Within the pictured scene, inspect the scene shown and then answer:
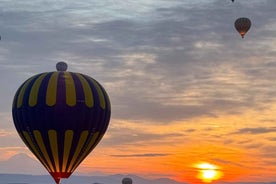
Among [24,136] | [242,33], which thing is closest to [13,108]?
[24,136]

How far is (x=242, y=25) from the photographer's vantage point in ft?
258

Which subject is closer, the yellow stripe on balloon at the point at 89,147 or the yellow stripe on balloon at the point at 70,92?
the yellow stripe on balloon at the point at 70,92

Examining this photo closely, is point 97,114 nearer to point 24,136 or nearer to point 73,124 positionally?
point 73,124

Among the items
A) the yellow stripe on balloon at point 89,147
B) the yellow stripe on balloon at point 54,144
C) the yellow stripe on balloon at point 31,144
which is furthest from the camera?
the yellow stripe on balloon at point 89,147

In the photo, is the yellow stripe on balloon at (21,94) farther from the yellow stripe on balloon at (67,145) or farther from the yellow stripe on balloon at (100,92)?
the yellow stripe on balloon at (100,92)

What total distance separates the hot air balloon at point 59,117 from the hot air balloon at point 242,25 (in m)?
23.1

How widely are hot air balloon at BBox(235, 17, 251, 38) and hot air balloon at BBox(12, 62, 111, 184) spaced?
2308cm

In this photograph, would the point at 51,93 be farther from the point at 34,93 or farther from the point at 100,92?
the point at 100,92

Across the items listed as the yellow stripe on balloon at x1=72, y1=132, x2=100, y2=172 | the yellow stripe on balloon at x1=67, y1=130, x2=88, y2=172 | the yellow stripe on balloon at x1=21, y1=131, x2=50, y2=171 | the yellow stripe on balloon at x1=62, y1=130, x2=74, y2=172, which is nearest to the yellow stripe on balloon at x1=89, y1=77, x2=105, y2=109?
the yellow stripe on balloon at x1=72, y1=132, x2=100, y2=172

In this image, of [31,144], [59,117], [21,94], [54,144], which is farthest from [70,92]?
[31,144]

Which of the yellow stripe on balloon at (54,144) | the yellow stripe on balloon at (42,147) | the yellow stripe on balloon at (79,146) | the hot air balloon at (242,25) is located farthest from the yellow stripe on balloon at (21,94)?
the hot air balloon at (242,25)

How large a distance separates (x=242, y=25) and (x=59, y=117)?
94.6 feet

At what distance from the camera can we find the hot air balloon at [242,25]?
78.4m

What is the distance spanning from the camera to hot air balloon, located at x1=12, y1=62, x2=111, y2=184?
203 feet
